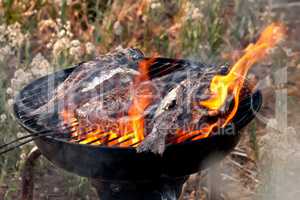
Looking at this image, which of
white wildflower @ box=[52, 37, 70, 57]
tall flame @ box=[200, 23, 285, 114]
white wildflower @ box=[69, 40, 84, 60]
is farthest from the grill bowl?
white wildflower @ box=[52, 37, 70, 57]

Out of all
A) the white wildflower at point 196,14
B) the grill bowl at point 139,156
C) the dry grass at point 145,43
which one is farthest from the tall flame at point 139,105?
the white wildflower at point 196,14

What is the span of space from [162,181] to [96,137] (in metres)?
0.37

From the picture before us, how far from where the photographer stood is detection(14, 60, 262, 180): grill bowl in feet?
8.29

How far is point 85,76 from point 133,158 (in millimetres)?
698

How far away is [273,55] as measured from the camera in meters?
4.85

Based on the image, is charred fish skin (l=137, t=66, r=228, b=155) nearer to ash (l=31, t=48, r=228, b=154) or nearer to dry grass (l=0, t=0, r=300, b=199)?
ash (l=31, t=48, r=228, b=154)

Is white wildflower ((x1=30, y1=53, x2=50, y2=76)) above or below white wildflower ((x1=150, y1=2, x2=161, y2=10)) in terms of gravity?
below

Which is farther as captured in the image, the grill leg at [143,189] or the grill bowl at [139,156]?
the grill leg at [143,189]

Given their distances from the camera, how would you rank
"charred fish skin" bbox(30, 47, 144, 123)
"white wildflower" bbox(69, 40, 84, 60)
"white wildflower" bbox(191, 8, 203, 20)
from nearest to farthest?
"charred fish skin" bbox(30, 47, 144, 123) → "white wildflower" bbox(69, 40, 84, 60) → "white wildflower" bbox(191, 8, 203, 20)

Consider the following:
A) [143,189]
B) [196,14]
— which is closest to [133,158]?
[143,189]

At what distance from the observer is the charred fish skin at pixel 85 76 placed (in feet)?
9.71

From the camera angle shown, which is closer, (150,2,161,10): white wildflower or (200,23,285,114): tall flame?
A: (200,23,285,114): tall flame

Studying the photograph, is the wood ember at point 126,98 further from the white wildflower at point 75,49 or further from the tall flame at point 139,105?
the white wildflower at point 75,49

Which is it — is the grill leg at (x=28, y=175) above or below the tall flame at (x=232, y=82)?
below
